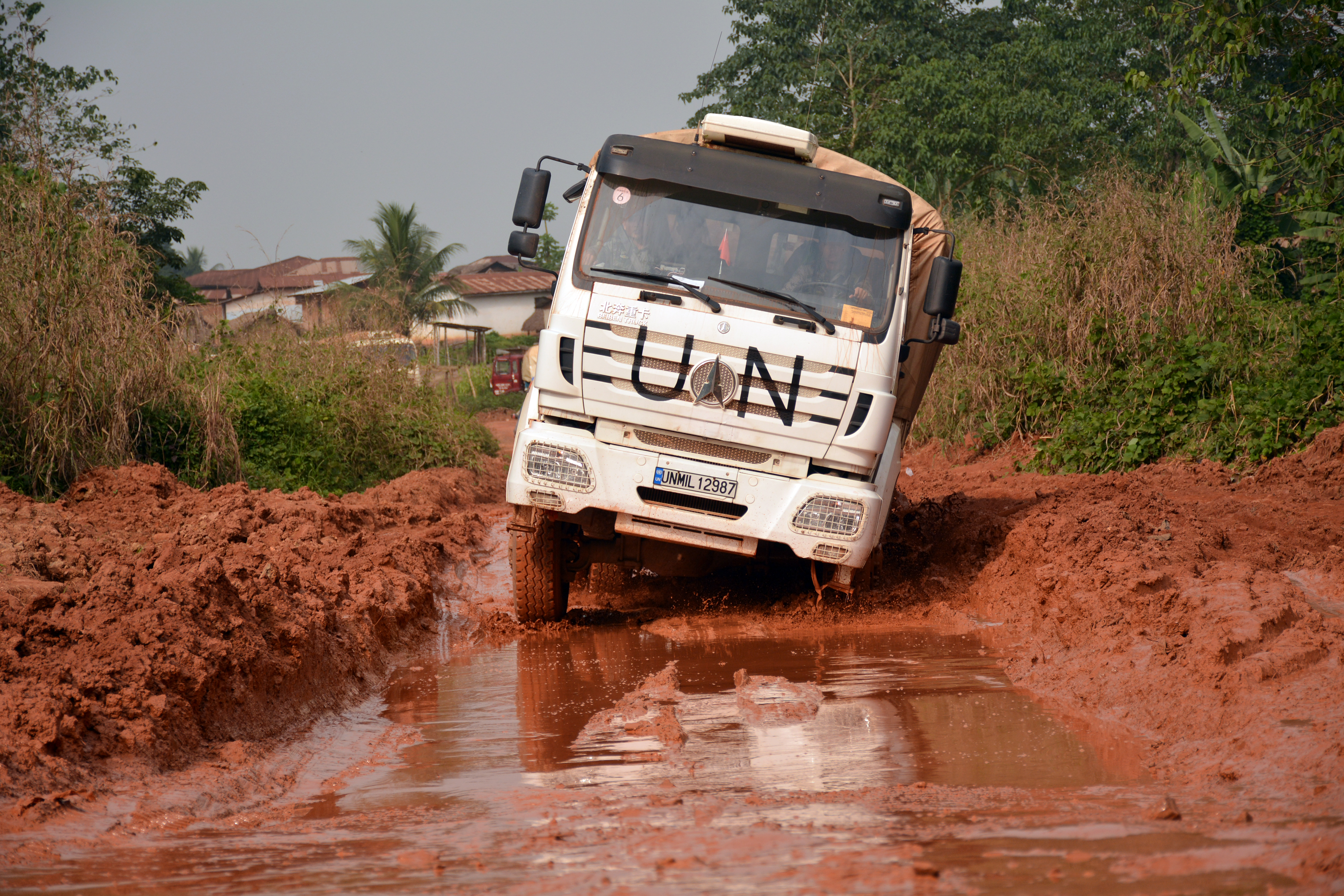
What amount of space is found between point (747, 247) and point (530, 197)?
1376 mm

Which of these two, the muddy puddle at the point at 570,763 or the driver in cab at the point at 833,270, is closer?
the muddy puddle at the point at 570,763

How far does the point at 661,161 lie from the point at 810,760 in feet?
11.9

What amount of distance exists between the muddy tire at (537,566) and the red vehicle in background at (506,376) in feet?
82.8

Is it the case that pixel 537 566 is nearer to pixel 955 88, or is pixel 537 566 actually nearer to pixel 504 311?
pixel 955 88

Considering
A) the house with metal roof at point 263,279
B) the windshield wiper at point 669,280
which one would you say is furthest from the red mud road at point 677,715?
the house with metal roof at point 263,279

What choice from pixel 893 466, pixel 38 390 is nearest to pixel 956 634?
pixel 893 466

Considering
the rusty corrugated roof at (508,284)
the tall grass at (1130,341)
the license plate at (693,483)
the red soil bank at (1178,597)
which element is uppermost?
the rusty corrugated roof at (508,284)

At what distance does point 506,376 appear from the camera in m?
33.3

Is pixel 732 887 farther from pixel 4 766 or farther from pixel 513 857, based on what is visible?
pixel 4 766

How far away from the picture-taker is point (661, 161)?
607 centimetres

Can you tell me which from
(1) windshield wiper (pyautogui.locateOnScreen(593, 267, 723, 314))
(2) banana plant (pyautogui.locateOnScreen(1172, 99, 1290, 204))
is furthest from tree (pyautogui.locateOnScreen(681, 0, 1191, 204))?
(1) windshield wiper (pyautogui.locateOnScreen(593, 267, 723, 314))

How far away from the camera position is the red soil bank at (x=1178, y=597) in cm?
362

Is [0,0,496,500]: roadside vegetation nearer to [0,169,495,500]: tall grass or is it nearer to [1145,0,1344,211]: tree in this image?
[0,169,495,500]: tall grass

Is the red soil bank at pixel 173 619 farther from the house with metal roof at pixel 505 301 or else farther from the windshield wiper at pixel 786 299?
the house with metal roof at pixel 505 301
